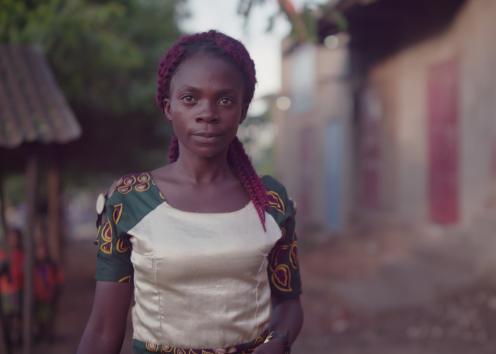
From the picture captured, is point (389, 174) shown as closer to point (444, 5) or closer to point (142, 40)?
point (444, 5)

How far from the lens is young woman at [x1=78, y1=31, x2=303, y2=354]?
1.78 meters

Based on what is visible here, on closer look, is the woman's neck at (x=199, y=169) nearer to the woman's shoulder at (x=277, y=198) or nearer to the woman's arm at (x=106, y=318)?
the woman's shoulder at (x=277, y=198)

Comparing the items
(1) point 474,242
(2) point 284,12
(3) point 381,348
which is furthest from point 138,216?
(1) point 474,242

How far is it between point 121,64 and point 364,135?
18.2ft

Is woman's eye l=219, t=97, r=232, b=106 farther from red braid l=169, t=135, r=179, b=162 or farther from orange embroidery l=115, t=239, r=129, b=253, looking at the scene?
orange embroidery l=115, t=239, r=129, b=253

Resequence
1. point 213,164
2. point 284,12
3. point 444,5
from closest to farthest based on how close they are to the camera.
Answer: point 213,164, point 284,12, point 444,5

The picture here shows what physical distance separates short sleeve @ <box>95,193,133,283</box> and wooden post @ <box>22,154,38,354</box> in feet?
12.5

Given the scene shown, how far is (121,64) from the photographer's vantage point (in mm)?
8062

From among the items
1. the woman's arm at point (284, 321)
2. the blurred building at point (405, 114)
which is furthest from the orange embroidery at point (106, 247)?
the blurred building at point (405, 114)

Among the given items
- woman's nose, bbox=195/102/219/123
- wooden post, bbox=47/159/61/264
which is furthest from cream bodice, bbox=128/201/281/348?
wooden post, bbox=47/159/61/264

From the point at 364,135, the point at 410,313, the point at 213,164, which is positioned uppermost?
the point at 213,164

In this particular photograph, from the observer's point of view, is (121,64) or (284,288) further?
(121,64)

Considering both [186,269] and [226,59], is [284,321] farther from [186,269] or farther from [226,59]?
[226,59]

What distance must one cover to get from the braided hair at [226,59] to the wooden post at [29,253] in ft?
12.4
